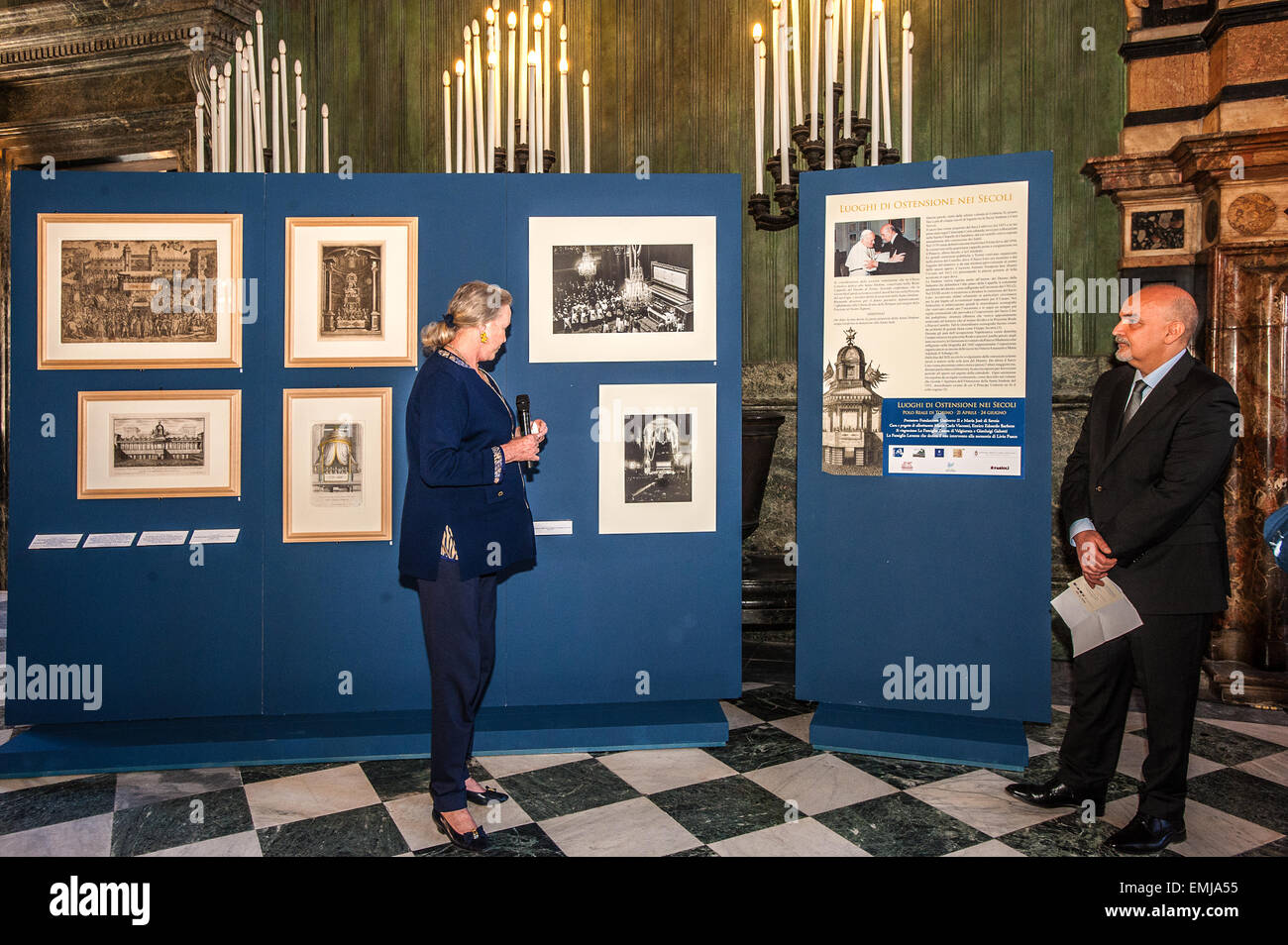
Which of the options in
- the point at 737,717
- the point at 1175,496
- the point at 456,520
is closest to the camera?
the point at 1175,496

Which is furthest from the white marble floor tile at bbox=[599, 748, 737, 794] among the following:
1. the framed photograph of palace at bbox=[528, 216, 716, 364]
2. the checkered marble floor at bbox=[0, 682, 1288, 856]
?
the framed photograph of palace at bbox=[528, 216, 716, 364]

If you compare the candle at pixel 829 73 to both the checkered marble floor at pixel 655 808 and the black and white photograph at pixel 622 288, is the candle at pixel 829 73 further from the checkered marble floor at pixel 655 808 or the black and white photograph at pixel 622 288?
the checkered marble floor at pixel 655 808

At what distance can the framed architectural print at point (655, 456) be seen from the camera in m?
4.02

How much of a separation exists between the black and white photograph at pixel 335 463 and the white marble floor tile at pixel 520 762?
4.20 feet

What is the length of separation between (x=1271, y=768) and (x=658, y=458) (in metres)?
2.82

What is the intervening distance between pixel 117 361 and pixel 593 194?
2.16 metres

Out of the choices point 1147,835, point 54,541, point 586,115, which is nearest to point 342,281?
point 54,541

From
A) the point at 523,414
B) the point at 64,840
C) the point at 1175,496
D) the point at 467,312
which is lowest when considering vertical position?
the point at 64,840

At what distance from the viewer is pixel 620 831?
3078 mm

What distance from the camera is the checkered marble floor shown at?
2.99m

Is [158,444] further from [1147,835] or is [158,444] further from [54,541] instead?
[1147,835]

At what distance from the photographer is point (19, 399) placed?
385 centimetres

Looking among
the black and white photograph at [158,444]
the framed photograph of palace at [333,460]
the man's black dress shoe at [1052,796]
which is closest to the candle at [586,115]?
the framed photograph of palace at [333,460]

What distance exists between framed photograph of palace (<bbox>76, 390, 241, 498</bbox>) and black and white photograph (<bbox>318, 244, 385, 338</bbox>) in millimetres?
519
